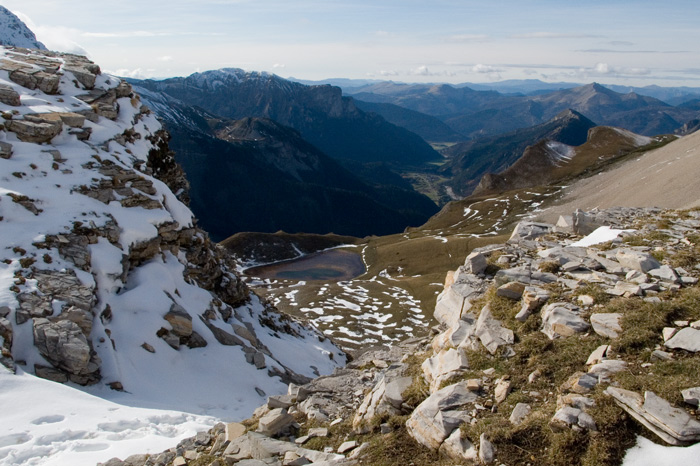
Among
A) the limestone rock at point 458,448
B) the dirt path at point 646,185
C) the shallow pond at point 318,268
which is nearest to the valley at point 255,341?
the limestone rock at point 458,448

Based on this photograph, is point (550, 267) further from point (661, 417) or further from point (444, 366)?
point (661, 417)

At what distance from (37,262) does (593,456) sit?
79.0 ft

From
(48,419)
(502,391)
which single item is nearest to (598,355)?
(502,391)

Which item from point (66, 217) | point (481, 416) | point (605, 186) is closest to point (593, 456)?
point (481, 416)

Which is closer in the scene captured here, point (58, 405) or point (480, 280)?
point (58, 405)

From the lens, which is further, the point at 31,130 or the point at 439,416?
the point at 31,130

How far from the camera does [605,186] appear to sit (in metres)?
159

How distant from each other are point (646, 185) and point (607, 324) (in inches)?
5288

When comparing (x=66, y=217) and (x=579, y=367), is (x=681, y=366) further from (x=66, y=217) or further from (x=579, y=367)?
(x=66, y=217)

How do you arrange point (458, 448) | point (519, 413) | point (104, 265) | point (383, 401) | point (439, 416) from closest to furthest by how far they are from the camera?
point (458, 448) < point (519, 413) < point (439, 416) < point (383, 401) < point (104, 265)

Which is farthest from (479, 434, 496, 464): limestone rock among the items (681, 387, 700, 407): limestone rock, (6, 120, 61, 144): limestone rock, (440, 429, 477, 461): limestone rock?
(6, 120, 61, 144): limestone rock

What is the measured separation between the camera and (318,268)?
14238 cm

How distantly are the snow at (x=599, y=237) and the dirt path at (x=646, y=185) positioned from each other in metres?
A: 82.3

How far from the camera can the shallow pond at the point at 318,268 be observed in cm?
13250
